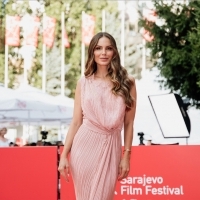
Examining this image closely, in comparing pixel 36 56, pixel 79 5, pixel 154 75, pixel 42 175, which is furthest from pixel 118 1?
pixel 42 175

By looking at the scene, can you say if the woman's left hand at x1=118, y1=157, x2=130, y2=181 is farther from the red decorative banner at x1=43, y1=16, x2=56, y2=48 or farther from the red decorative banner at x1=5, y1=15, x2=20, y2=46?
the red decorative banner at x1=43, y1=16, x2=56, y2=48

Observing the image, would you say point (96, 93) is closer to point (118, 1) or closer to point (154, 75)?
point (154, 75)

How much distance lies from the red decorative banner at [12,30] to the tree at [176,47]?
21237 mm

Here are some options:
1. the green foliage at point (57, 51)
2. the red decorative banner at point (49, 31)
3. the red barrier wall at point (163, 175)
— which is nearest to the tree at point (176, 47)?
the red barrier wall at point (163, 175)

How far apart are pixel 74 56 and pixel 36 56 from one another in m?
2.82

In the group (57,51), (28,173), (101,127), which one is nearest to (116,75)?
(101,127)

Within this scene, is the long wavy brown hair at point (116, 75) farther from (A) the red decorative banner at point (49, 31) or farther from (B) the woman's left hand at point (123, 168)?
(A) the red decorative banner at point (49, 31)

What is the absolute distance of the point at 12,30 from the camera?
48.8 m

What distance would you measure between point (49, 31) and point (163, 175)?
41.1 metres

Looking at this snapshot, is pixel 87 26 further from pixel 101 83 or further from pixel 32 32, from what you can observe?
pixel 101 83

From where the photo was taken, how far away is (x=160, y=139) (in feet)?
62.1

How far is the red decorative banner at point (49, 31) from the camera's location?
4991 centimetres

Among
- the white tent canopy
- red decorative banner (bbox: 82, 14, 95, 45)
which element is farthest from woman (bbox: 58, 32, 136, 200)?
red decorative banner (bbox: 82, 14, 95, 45)

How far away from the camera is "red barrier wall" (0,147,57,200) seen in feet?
31.8
